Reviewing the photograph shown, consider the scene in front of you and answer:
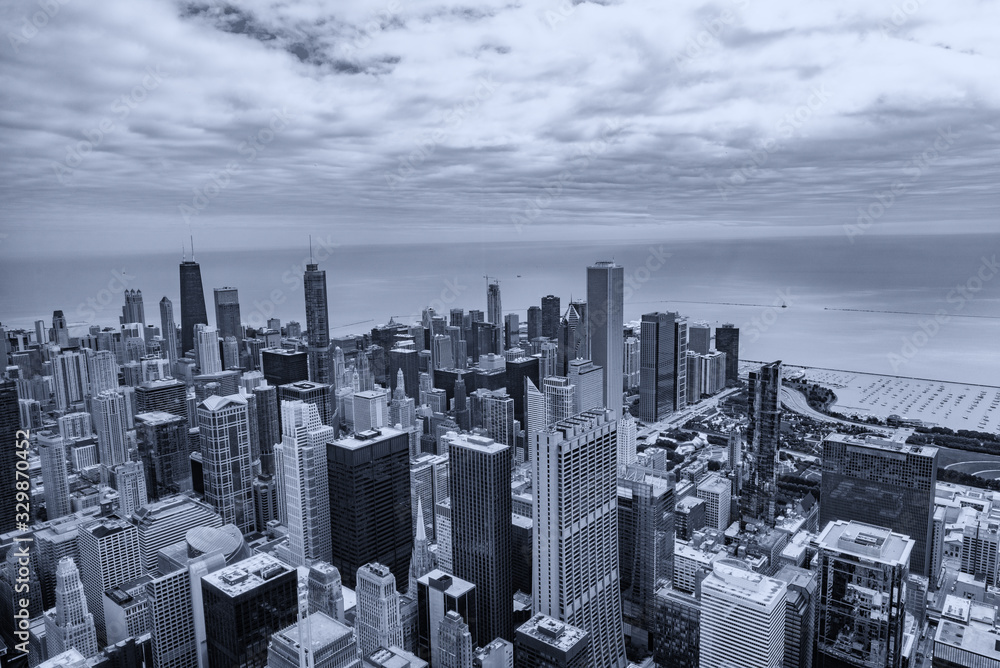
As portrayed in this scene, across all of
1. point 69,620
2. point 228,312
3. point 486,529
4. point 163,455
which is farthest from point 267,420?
point 486,529

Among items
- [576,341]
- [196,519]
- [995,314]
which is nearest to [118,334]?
[196,519]

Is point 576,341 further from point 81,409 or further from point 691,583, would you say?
point 81,409

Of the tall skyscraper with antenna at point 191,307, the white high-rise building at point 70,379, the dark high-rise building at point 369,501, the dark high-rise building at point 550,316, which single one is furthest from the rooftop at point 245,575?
the dark high-rise building at point 550,316

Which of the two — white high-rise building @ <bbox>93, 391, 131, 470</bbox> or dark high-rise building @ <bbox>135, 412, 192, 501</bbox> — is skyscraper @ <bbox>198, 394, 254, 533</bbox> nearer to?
dark high-rise building @ <bbox>135, 412, 192, 501</bbox>

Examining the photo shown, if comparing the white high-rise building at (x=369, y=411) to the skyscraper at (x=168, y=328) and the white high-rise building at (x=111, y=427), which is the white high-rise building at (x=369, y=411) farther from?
the skyscraper at (x=168, y=328)

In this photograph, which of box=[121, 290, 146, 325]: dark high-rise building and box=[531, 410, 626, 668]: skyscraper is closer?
box=[531, 410, 626, 668]: skyscraper

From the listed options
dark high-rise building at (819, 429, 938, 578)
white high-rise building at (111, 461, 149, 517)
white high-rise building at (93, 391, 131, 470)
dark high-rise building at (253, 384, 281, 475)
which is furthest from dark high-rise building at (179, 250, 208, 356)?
dark high-rise building at (819, 429, 938, 578)
